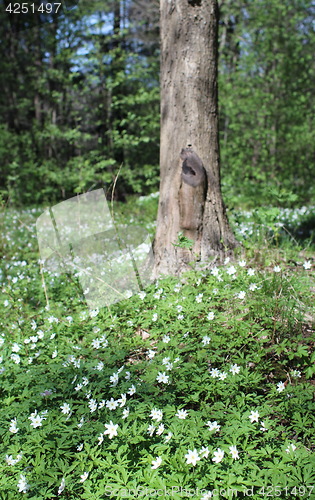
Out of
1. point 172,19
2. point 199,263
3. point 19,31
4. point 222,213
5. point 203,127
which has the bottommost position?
point 199,263

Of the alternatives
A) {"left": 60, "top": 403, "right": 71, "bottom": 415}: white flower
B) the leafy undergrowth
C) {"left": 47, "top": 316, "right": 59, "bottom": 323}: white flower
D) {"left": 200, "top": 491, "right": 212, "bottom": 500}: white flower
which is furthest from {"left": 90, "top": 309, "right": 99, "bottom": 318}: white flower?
{"left": 200, "top": 491, "right": 212, "bottom": 500}: white flower

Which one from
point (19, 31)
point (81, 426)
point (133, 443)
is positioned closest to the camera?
point (133, 443)

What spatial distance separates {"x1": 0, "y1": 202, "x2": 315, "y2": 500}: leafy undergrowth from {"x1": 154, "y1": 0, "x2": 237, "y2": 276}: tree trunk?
37 cm

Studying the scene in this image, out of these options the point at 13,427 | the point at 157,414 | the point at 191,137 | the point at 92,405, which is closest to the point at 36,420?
the point at 13,427

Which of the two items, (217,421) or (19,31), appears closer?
(217,421)

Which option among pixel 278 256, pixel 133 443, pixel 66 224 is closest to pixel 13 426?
pixel 133 443

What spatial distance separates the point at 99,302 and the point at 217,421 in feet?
5.73

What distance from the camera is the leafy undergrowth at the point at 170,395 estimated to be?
183 centimetres

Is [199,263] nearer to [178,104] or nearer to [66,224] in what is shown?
[178,104]

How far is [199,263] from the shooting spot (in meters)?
3.62

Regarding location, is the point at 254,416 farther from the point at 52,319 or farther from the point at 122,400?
the point at 52,319

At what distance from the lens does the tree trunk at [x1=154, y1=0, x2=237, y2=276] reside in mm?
3723

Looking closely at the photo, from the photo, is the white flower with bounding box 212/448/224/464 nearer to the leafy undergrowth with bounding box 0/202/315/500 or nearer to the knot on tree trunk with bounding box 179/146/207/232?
the leafy undergrowth with bounding box 0/202/315/500

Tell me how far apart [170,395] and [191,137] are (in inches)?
96.2
